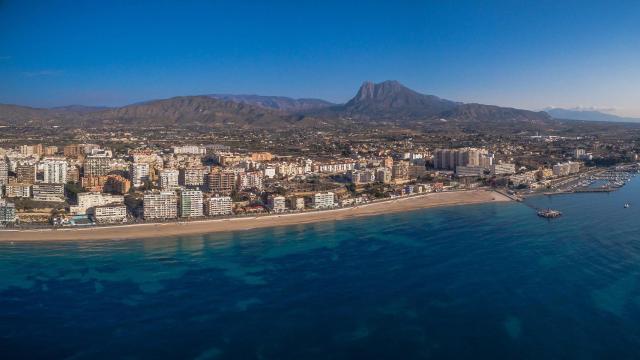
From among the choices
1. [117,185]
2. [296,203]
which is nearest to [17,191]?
[117,185]

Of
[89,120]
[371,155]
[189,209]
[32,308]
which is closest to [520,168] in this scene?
[371,155]

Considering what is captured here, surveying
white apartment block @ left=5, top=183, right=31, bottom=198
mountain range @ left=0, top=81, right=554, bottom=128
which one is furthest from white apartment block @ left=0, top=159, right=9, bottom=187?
mountain range @ left=0, top=81, right=554, bottom=128

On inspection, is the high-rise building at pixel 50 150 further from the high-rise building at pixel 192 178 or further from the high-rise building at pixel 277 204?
the high-rise building at pixel 277 204

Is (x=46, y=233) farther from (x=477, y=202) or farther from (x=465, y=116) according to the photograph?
(x=465, y=116)

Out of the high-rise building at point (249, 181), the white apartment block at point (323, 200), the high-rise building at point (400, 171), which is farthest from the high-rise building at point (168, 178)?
the high-rise building at point (400, 171)

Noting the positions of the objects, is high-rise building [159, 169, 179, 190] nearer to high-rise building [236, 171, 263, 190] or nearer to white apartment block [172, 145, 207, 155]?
high-rise building [236, 171, 263, 190]
